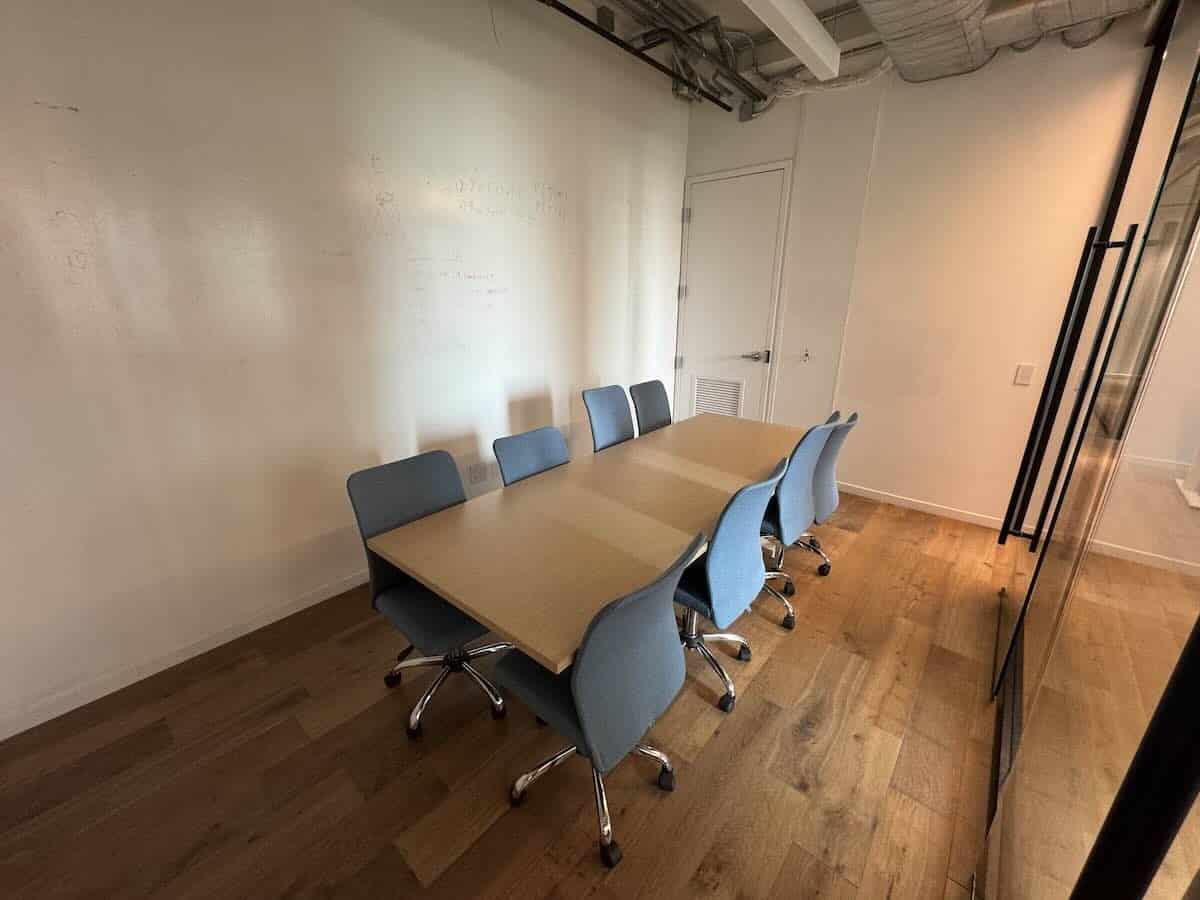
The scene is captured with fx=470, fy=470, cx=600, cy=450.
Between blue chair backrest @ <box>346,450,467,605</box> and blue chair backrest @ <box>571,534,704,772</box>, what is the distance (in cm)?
92

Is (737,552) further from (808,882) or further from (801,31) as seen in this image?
(801,31)

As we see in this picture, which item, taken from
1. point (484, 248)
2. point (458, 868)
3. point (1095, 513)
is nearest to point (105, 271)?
point (484, 248)

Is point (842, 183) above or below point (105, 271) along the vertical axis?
above

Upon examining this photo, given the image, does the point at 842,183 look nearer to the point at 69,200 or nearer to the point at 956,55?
the point at 956,55

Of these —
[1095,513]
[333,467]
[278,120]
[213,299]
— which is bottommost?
[333,467]

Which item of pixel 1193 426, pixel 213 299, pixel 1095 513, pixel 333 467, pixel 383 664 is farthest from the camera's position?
pixel 333 467

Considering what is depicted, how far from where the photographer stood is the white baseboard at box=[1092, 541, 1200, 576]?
0.75 metres

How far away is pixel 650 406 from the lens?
321 centimetres

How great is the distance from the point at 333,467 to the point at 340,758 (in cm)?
127

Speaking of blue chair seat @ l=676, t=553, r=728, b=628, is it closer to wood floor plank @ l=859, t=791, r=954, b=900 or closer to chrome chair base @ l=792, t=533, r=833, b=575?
wood floor plank @ l=859, t=791, r=954, b=900

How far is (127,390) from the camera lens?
1.71 metres

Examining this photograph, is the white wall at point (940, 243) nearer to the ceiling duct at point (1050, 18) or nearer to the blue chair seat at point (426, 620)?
the ceiling duct at point (1050, 18)

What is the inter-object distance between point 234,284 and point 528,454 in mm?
1350

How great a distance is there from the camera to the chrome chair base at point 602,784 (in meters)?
1.29
